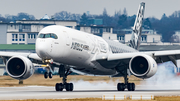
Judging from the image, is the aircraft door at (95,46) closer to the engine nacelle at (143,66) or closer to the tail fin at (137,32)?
the engine nacelle at (143,66)

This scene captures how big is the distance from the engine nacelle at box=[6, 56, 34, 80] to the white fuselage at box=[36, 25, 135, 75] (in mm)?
3494

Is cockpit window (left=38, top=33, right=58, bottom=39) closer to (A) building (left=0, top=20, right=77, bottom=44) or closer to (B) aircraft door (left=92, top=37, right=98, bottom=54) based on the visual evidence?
(B) aircraft door (left=92, top=37, right=98, bottom=54)

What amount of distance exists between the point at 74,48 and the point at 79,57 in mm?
1242

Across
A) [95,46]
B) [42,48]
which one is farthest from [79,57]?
[42,48]

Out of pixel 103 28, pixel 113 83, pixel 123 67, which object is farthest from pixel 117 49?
pixel 103 28

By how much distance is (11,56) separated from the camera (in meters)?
43.1

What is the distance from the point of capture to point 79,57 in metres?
39.5

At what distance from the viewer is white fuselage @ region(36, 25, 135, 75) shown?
36.3m

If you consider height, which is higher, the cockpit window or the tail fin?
the tail fin

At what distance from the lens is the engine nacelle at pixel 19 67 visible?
40.1 meters

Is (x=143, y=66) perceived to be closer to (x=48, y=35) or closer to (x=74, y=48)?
(x=74, y=48)

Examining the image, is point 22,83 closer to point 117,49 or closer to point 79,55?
point 117,49

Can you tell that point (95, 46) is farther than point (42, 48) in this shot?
Yes

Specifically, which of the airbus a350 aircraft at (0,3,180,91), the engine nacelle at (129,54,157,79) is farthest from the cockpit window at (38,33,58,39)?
the engine nacelle at (129,54,157,79)
